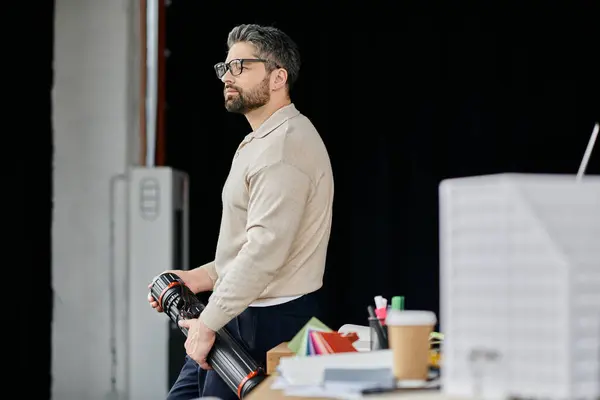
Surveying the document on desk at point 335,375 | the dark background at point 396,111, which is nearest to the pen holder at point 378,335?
the document on desk at point 335,375

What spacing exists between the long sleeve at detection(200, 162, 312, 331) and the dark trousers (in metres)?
0.08

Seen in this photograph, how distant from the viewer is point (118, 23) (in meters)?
5.36

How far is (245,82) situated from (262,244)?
47 centimetres

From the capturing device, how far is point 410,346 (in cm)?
146

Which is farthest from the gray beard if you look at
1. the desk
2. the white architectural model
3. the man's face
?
the white architectural model

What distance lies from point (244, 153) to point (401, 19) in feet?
11.9

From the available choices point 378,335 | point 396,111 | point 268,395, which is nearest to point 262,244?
point 378,335

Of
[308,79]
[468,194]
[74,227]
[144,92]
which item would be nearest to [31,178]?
[74,227]

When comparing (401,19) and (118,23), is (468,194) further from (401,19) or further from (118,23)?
(401,19)

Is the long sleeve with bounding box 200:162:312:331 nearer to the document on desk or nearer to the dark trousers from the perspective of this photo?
the dark trousers

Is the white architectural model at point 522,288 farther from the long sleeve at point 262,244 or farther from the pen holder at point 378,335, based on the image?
the long sleeve at point 262,244

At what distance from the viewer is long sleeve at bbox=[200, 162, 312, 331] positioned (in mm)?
2291

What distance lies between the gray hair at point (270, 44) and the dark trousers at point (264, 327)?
1.94ft

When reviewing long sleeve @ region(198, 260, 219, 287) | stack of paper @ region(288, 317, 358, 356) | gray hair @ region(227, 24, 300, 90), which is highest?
gray hair @ region(227, 24, 300, 90)
